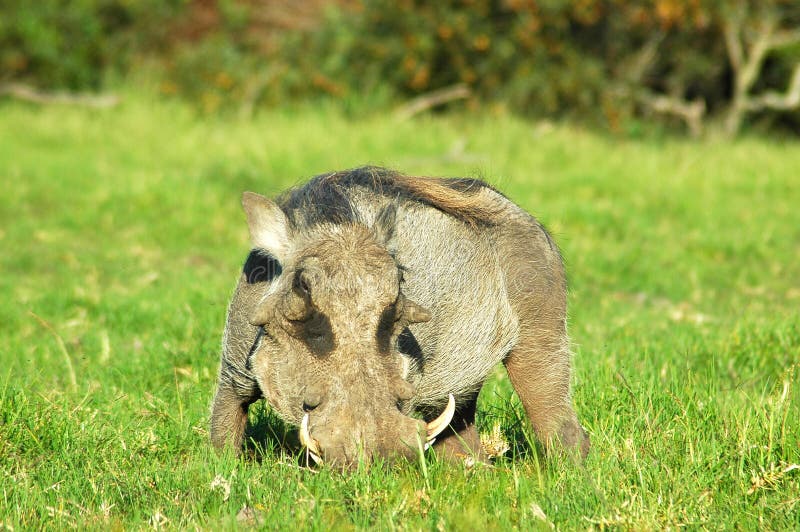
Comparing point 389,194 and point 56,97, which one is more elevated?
point 389,194

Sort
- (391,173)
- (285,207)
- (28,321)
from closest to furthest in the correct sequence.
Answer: (285,207)
(391,173)
(28,321)

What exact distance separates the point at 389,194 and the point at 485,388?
1361 millimetres

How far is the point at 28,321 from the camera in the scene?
575 centimetres

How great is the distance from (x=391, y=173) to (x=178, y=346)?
1765mm

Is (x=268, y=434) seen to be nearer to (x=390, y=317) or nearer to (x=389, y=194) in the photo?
(x=389, y=194)

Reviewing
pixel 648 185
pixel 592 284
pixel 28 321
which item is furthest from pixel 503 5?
pixel 28 321

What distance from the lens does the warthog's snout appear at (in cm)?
280

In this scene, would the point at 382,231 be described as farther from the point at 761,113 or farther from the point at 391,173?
the point at 761,113

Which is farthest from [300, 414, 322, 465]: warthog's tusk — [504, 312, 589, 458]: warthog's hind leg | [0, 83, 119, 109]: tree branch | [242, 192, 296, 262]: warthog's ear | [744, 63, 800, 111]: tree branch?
[744, 63, 800, 111]: tree branch

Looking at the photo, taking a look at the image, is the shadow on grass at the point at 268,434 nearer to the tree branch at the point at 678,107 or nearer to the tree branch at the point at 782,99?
the tree branch at the point at 678,107

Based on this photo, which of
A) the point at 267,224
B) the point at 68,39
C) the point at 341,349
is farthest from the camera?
the point at 68,39

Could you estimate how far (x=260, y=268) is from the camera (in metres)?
3.53

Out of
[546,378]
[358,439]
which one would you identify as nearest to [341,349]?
[358,439]

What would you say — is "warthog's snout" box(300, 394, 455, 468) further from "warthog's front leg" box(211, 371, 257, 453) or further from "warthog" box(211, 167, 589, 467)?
"warthog's front leg" box(211, 371, 257, 453)
